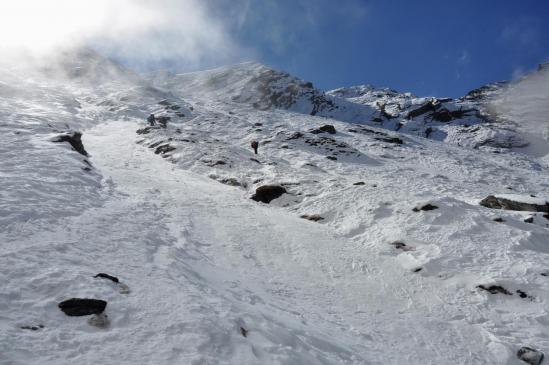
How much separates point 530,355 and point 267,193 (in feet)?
44.7

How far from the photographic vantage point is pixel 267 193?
19.9m

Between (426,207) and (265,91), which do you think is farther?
(265,91)

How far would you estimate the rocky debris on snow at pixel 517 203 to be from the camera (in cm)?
1660

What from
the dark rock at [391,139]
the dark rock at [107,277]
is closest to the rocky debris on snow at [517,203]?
the dark rock at [107,277]

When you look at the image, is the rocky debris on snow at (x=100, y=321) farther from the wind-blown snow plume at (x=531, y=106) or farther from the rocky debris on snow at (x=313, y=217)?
the wind-blown snow plume at (x=531, y=106)

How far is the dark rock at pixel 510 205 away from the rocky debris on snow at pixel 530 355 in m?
10.7

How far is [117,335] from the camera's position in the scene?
19.2 ft

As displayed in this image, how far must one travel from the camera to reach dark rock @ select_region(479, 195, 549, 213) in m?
16.6

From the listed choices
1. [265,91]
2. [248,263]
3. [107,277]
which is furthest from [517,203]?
[265,91]

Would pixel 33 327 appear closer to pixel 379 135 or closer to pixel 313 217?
pixel 313 217

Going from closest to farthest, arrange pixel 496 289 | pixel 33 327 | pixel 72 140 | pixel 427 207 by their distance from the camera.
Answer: pixel 33 327 → pixel 496 289 → pixel 427 207 → pixel 72 140

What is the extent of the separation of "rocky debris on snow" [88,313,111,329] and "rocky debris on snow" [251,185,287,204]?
44.0 ft

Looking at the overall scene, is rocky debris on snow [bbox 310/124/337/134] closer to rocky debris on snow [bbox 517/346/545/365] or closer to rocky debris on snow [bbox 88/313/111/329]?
rocky debris on snow [bbox 517/346/545/365]

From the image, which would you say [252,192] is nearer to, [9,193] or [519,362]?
[9,193]
